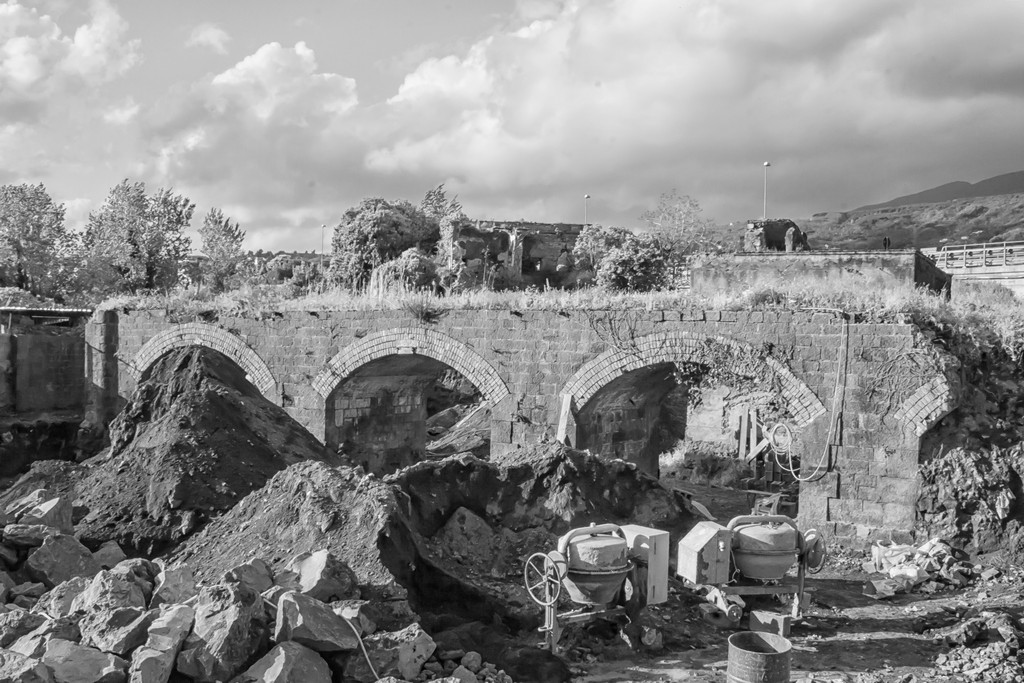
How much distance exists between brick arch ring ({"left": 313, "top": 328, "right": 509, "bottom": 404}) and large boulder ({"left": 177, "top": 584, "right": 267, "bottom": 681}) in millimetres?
7820

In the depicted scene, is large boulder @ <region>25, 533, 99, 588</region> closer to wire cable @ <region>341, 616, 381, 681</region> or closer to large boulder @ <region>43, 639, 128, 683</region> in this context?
large boulder @ <region>43, 639, 128, 683</region>

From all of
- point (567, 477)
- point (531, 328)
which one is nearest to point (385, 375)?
point (531, 328)

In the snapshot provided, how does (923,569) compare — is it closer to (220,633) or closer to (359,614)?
(359,614)

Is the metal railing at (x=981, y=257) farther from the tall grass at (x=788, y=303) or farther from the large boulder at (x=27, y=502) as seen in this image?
the large boulder at (x=27, y=502)

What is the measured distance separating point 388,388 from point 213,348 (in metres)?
3.72

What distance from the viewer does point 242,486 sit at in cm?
961

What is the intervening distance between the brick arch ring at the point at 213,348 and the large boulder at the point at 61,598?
9685 millimetres

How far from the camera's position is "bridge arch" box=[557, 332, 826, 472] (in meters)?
11.1

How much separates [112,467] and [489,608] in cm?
530

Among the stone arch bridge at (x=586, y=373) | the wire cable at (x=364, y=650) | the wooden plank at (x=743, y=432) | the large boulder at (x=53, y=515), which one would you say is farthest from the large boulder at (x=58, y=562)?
the wooden plank at (x=743, y=432)

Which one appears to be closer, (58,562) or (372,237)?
(58,562)

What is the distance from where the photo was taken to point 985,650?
7.18 metres

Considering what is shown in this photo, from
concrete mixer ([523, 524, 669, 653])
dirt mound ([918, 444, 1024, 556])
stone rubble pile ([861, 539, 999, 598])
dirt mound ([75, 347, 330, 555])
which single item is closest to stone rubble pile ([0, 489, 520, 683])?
concrete mixer ([523, 524, 669, 653])

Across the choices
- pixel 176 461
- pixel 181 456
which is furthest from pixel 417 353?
pixel 176 461
